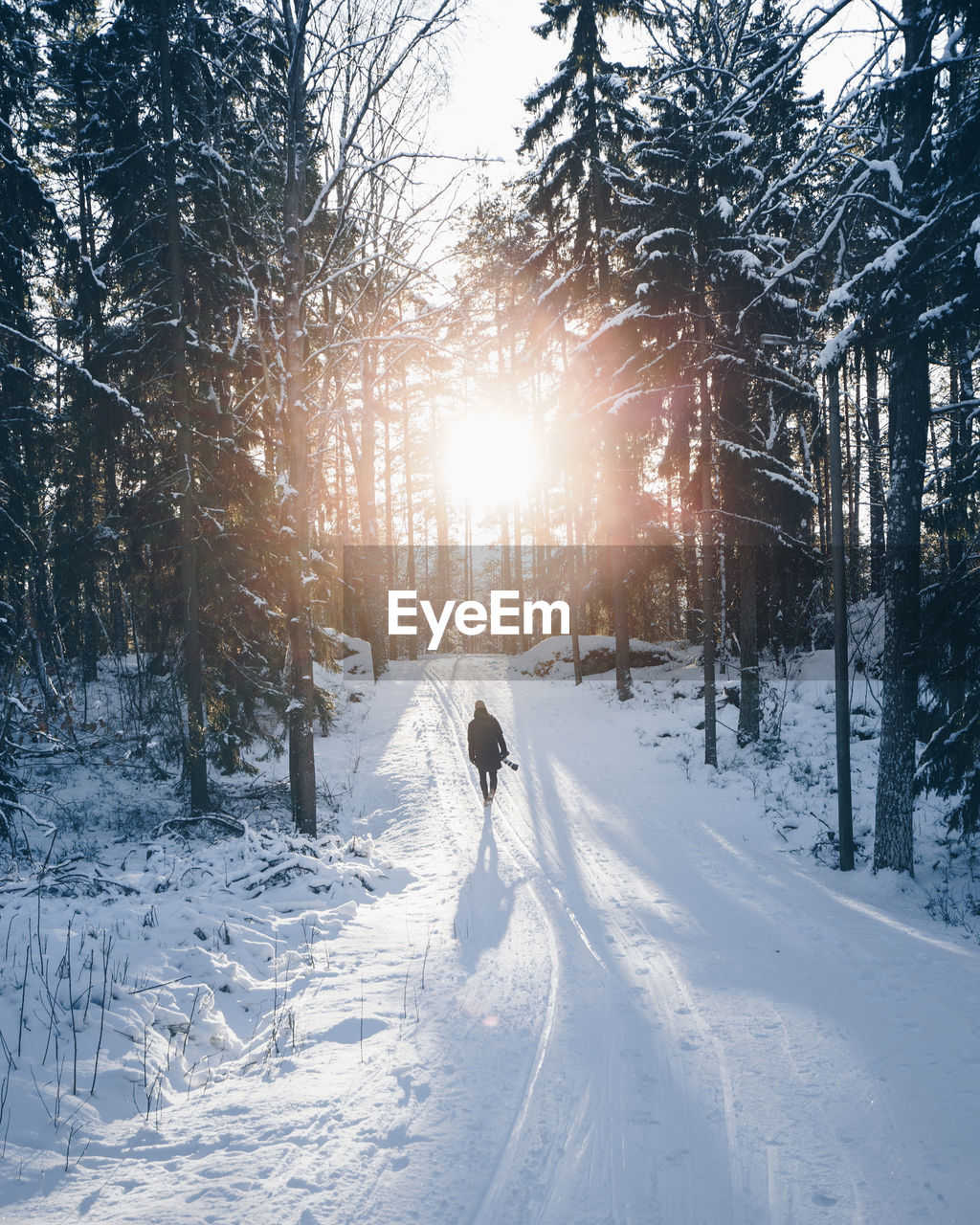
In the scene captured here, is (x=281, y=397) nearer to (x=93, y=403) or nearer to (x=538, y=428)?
(x=93, y=403)

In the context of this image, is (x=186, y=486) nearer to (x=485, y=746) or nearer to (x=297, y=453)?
(x=297, y=453)

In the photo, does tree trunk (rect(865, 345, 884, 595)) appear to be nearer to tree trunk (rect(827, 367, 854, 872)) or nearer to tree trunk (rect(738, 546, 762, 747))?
tree trunk (rect(827, 367, 854, 872))

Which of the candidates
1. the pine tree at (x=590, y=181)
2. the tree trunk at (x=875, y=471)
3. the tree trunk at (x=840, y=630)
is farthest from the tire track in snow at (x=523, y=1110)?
the pine tree at (x=590, y=181)

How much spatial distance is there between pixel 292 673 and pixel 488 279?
20320 mm

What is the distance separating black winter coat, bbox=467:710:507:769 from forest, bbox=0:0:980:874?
9.28 feet

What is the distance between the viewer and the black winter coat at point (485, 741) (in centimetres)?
1223

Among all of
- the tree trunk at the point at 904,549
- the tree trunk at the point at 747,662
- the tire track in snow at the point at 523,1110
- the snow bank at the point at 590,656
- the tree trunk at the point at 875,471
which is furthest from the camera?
the snow bank at the point at 590,656

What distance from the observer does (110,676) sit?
18562mm

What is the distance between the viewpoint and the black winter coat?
481 inches

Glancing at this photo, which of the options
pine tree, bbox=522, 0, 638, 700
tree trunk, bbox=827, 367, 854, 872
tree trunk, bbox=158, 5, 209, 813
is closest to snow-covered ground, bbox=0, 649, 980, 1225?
tree trunk, bbox=827, 367, 854, 872

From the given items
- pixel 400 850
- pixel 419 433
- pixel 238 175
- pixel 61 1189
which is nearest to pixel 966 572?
pixel 400 850

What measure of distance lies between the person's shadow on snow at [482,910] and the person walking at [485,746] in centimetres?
273

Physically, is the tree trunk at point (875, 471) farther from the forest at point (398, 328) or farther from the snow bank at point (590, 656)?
the snow bank at point (590, 656)

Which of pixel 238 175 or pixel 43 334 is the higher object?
pixel 238 175
